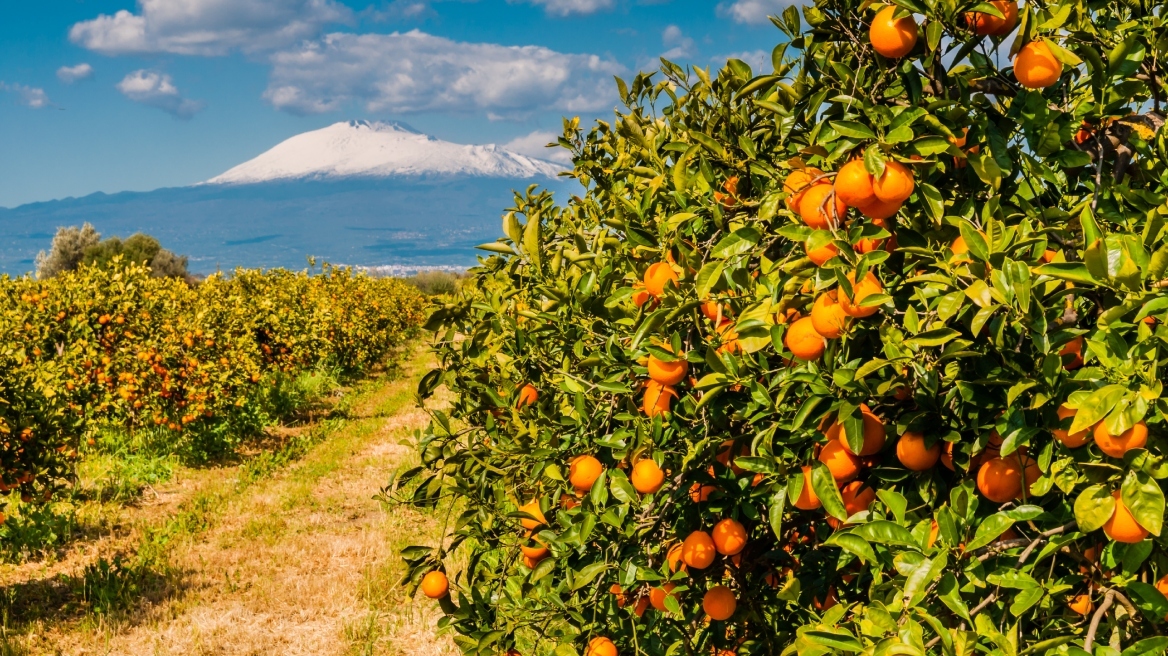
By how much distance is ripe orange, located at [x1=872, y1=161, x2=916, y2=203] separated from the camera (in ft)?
3.86

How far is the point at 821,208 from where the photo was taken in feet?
4.15

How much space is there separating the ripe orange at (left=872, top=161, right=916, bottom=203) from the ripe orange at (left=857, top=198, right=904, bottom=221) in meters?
0.02

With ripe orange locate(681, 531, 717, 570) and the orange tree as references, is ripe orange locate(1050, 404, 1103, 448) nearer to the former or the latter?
the orange tree

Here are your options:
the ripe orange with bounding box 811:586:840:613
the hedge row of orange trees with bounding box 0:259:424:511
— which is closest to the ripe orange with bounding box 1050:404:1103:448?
the ripe orange with bounding box 811:586:840:613

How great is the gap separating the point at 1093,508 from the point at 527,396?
1590 millimetres

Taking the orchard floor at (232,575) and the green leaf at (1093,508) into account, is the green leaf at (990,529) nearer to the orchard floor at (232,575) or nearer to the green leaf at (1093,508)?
the green leaf at (1093,508)

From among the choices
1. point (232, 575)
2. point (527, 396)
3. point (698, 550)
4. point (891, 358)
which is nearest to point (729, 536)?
point (698, 550)

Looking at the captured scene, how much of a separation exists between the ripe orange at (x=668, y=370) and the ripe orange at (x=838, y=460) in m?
0.32

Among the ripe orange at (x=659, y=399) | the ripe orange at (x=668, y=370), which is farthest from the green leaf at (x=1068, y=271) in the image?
the ripe orange at (x=659, y=399)

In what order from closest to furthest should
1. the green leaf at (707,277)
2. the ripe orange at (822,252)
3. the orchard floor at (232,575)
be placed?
the ripe orange at (822,252)
the green leaf at (707,277)
the orchard floor at (232,575)

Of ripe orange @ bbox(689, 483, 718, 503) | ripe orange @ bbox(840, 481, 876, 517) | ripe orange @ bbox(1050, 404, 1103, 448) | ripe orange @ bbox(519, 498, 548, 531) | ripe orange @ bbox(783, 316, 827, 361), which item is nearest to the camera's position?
ripe orange @ bbox(1050, 404, 1103, 448)

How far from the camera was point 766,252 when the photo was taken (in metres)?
1.73

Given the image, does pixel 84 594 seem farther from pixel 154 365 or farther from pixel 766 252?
pixel 766 252

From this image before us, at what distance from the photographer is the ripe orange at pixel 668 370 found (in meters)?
1.60
